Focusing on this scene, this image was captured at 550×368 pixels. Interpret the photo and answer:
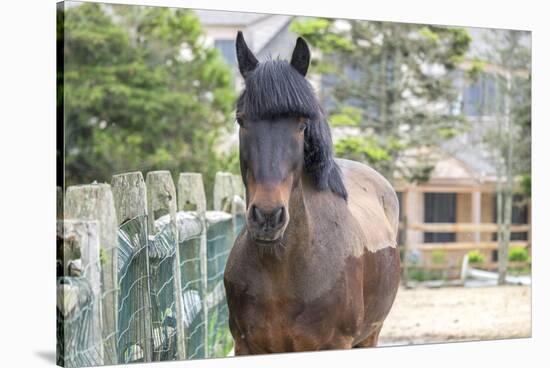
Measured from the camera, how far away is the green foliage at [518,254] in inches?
322

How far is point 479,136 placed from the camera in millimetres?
8562

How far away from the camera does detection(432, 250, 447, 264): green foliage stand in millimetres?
8932

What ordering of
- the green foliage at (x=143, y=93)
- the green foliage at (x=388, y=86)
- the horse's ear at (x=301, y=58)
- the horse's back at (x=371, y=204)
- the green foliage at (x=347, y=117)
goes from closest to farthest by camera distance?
the horse's ear at (x=301, y=58) → the horse's back at (x=371, y=204) → the green foliage at (x=388, y=86) → the green foliage at (x=347, y=117) → the green foliage at (x=143, y=93)

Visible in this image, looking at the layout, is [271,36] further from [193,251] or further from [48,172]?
[48,172]

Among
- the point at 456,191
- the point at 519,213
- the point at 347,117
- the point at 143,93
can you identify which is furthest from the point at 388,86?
the point at 143,93

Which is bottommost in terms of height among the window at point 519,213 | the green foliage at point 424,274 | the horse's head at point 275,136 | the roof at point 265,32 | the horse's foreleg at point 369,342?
the green foliage at point 424,274

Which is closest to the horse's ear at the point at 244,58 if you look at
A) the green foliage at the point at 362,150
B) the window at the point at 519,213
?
the window at the point at 519,213

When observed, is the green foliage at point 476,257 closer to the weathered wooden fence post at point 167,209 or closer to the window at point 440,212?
the window at point 440,212

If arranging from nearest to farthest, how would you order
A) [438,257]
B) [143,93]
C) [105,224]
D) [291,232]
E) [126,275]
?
1. [291,232]
2. [105,224]
3. [126,275]
4. [438,257]
5. [143,93]

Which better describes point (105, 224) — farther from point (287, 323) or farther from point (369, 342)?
point (369, 342)

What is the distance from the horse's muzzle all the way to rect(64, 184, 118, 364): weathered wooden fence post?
75 cm

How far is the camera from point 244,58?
11.1ft

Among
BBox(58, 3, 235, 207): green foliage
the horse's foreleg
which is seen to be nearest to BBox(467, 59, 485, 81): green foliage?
BBox(58, 3, 235, 207): green foliage

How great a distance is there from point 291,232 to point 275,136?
45 cm
